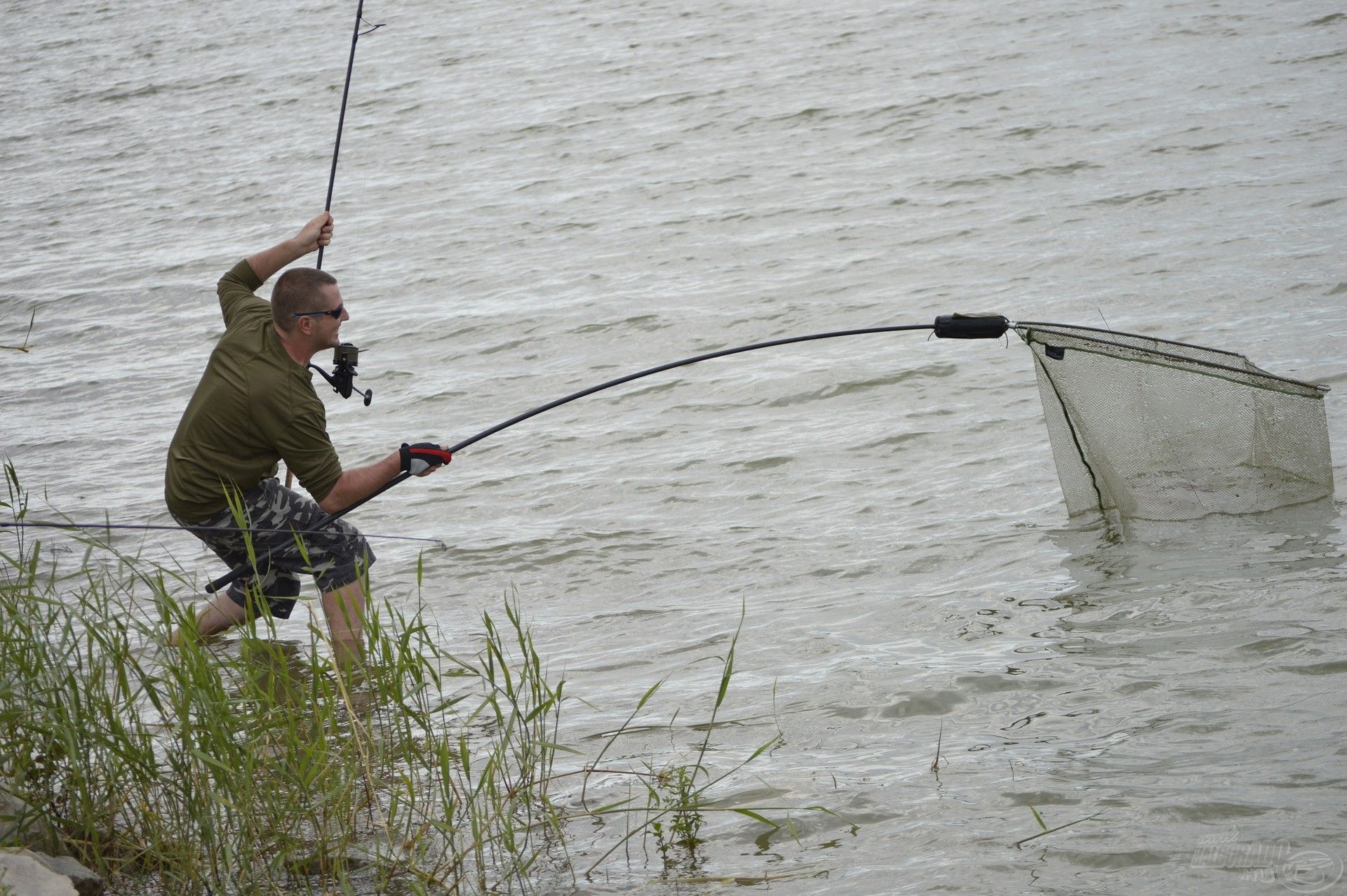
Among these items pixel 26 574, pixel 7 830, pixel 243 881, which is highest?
pixel 26 574

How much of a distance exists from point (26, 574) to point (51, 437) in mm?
5848

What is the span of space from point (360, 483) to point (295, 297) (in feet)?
2.48

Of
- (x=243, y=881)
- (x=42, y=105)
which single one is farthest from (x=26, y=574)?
(x=42, y=105)

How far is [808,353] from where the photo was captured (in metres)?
9.72

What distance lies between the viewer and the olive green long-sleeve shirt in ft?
16.6

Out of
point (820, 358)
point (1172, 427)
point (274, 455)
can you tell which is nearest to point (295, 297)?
point (274, 455)

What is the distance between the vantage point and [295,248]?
5.55 metres

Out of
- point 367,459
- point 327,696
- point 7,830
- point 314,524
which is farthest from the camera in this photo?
point 367,459

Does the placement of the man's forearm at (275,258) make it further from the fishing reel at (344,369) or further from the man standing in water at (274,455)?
the fishing reel at (344,369)

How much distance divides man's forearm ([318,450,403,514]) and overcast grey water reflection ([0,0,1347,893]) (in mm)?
1144

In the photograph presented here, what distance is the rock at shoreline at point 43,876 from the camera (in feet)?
10.1

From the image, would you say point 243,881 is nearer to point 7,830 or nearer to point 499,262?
point 7,830

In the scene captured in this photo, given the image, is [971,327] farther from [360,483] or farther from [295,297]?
[295,297]

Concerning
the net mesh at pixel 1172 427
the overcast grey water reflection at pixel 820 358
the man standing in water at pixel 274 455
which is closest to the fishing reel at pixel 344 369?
the man standing in water at pixel 274 455
